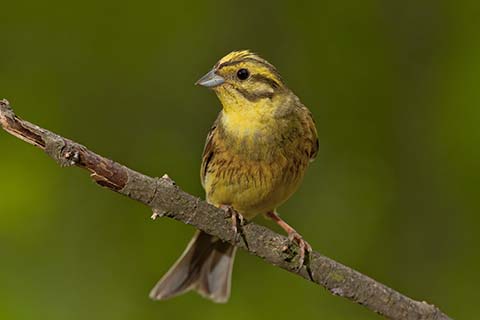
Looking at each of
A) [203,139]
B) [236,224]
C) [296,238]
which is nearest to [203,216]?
[236,224]

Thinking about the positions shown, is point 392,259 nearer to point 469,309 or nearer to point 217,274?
point 469,309

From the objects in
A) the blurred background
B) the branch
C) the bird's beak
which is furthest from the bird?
the blurred background

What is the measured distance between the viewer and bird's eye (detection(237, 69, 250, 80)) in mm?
5293

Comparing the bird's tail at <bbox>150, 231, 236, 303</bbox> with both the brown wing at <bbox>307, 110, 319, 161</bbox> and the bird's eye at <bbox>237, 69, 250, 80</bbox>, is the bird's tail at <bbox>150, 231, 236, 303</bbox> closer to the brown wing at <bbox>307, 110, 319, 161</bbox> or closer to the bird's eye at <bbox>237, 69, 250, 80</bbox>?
the brown wing at <bbox>307, 110, 319, 161</bbox>

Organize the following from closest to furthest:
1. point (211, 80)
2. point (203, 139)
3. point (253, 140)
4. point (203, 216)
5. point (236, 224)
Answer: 1. point (203, 216)
2. point (236, 224)
3. point (211, 80)
4. point (253, 140)
5. point (203, 139)

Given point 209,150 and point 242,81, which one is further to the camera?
point 209,150

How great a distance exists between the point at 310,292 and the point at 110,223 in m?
1.31

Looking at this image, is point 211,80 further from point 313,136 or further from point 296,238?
point 296,238

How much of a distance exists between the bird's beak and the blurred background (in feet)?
3.79

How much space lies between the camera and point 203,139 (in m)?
6.56

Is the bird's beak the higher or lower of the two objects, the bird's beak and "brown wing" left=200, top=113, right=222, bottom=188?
the higher

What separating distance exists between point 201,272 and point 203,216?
70.5 inches

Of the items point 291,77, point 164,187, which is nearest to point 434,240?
point 291,77

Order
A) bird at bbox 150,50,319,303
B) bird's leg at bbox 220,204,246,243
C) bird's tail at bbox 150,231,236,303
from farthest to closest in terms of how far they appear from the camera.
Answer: bird's tail at bbox 150,231,236,303 → bird at bbox 150,50,319,303 → bird's leg at bbox 220,204,246,243
